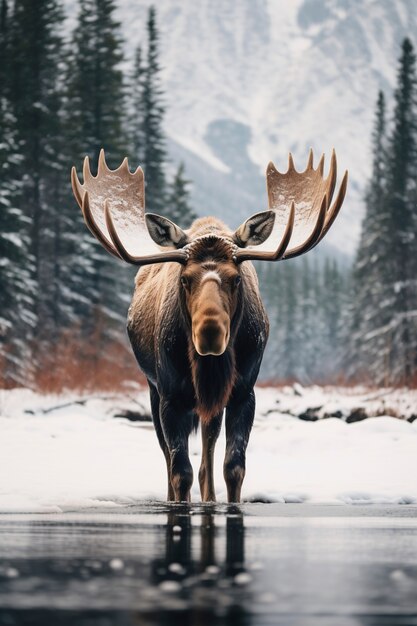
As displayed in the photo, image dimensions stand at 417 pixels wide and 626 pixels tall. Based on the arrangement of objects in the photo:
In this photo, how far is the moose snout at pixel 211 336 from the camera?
8.80m

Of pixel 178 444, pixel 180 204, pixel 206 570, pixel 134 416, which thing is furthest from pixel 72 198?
pixel 206 570

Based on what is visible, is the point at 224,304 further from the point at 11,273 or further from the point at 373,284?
the point at 373,284

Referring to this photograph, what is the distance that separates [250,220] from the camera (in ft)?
32.8

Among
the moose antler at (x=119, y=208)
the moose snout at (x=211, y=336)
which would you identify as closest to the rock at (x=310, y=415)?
the moose antler at (x=119, y=208)

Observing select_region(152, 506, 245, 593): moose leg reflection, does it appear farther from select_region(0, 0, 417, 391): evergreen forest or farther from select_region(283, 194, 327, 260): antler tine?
select_region(0, 0, 417, 391): evergreen forest

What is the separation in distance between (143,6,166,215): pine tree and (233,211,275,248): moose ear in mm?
38680

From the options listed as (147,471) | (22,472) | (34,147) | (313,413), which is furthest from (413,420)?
(34,147)

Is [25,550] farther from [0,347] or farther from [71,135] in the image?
[71,135]

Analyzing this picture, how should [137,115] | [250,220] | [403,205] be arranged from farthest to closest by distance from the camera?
[137,115], [403,205], [250,220]

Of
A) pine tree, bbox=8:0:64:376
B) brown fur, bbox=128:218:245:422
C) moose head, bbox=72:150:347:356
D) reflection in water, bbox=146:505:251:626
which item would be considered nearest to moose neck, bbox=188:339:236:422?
brown fur, bbox=128:218:245:422

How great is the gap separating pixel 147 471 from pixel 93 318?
2827 cm

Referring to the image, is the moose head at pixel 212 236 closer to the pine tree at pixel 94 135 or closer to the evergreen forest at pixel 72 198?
the evergreen forest at pixel 72 198

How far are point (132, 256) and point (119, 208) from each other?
6.47 ft

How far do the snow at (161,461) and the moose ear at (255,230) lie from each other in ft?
5.49
